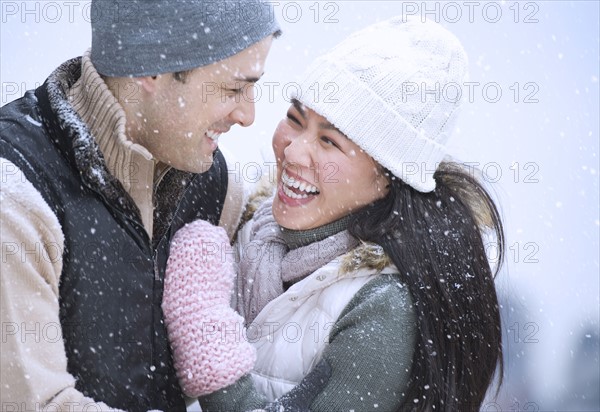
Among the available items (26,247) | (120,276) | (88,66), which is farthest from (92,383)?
(88,66)

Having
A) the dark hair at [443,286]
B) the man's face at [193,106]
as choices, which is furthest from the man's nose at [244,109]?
the dark hair at [443,286]

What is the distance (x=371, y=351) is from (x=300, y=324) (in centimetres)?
24

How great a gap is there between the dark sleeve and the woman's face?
29 cm

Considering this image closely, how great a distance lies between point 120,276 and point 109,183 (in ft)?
0.76

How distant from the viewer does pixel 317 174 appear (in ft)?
8.63

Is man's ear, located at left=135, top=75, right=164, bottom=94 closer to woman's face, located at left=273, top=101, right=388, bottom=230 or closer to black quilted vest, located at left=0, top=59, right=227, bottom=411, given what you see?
black quilted vest, located at left=0, top=59, right=227, bottom=411

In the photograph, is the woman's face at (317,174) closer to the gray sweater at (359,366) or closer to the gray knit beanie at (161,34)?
the gray sweater at (359,366)

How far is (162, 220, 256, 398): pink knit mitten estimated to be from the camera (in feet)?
7.64

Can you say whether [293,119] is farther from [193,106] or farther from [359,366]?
[359,366]

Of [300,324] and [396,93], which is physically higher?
[396,93]

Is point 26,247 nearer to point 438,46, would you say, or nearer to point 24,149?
point 24,149

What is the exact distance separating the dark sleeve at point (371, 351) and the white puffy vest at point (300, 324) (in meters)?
0.04

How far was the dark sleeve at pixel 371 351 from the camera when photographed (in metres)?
2.41

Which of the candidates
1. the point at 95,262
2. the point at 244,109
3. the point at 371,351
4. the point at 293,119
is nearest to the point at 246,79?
the point at 244,109
